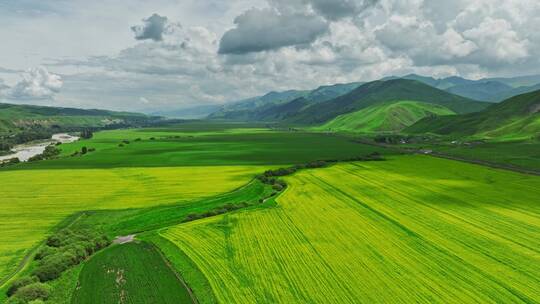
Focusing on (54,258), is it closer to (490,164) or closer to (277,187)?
(277,187)

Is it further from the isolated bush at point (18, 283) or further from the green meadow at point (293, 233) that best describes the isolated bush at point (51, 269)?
the isolated bush at point (18, 283)

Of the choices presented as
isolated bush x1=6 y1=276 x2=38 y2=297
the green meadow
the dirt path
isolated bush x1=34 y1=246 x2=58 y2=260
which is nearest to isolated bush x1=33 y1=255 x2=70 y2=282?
the green meadow

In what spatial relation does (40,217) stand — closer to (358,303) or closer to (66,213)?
(66,213)

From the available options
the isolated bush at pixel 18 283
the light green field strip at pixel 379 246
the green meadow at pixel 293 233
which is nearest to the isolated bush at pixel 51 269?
the green meadow at pixel 293 233

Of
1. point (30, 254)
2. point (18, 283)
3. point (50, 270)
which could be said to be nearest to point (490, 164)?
point (50, 270)

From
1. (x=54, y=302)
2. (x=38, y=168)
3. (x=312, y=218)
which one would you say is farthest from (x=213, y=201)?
(x=38, y=168)

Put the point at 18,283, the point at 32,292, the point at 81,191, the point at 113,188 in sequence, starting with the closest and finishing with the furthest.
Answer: the point at 32,292
the point at 18,283
the point at 81,191
the point at 113,188

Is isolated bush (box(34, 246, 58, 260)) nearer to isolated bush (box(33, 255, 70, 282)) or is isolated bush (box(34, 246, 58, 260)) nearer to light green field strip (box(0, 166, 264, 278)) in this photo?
light green field strip (box(0, 166, 264, 278))
